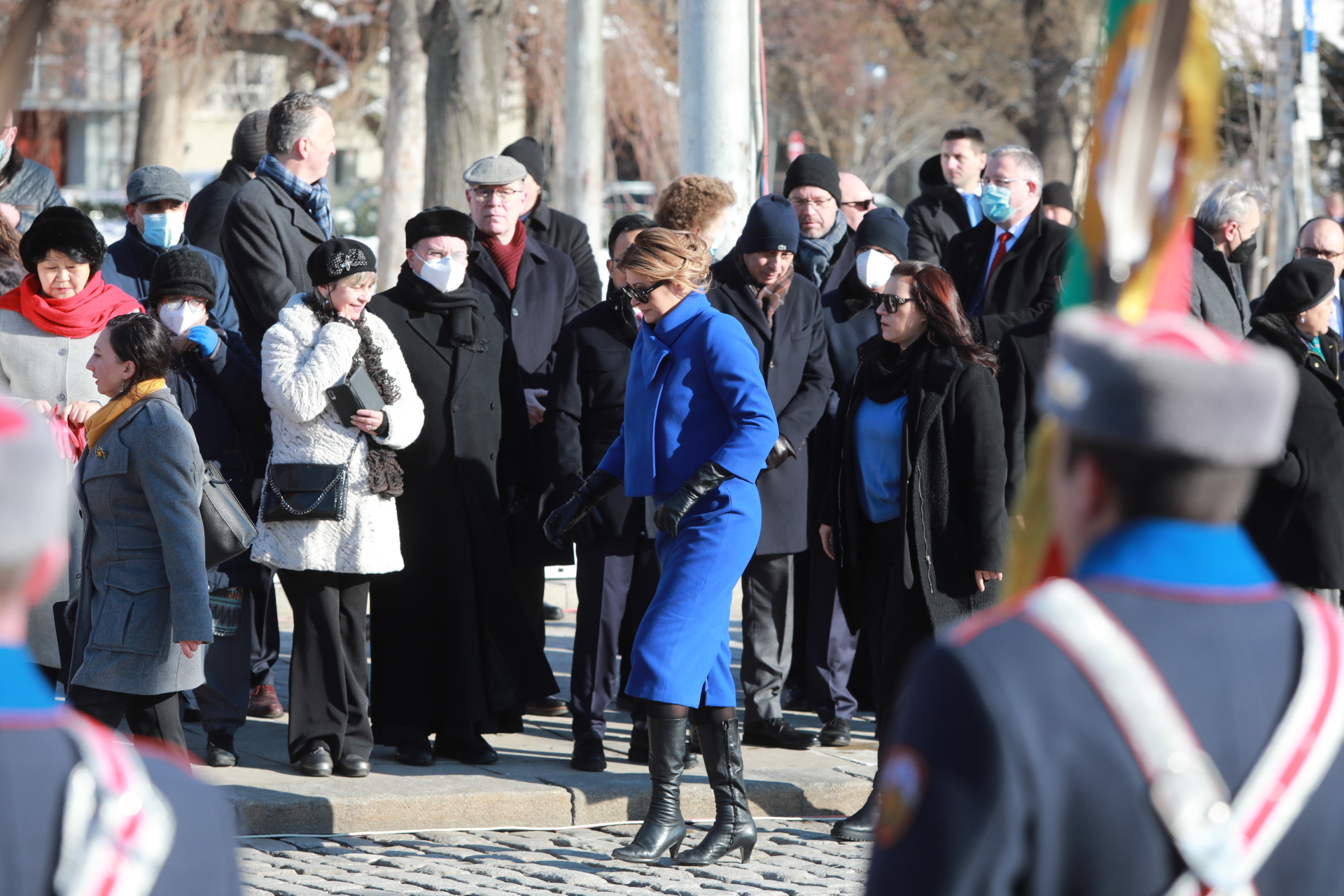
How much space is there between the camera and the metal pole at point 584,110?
13.8m

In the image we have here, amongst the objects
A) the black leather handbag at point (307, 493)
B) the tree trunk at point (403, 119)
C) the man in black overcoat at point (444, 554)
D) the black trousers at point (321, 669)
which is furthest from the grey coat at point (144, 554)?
the tree trunk at point (403, 119)

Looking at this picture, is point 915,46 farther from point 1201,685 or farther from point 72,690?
point 1201,685

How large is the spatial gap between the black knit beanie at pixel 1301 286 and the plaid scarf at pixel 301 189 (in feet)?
12.9

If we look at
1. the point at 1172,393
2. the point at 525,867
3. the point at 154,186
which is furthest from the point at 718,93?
the point at 1172,393

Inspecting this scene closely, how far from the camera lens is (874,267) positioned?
7.33 meters

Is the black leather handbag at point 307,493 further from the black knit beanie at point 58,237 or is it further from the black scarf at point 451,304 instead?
the black knit beanie at point 58,237

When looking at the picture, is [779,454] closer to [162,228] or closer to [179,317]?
[179,317]

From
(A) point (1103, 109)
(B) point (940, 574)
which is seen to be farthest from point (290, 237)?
(A) point (1103, 109)

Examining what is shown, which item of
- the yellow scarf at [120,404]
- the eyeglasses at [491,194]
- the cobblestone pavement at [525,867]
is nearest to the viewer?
the cobblestone pavement at [525,867]

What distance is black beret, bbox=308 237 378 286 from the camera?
6.06 metres

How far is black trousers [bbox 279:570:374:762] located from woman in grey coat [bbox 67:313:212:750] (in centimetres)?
79

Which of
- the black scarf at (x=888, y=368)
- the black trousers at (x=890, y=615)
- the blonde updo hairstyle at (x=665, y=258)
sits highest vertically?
the blonde updo hairstyle at (x=665, y=258)

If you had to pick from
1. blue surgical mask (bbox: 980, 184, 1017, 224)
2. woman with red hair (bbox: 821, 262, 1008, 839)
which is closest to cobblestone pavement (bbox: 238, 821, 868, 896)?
woman with red hair (bbox: 821, 262, 1008, 839)

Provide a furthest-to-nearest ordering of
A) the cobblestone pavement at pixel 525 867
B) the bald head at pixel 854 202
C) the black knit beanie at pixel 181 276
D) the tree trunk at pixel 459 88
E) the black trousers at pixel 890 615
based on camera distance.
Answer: the tree trunk at pixel 459 88 < the bald head at pixel 854 202 < the black knit beanie at pixel 181 276 < the black trousers at pixel 890 615 < the cobblestone pavement at pixel 525 867
